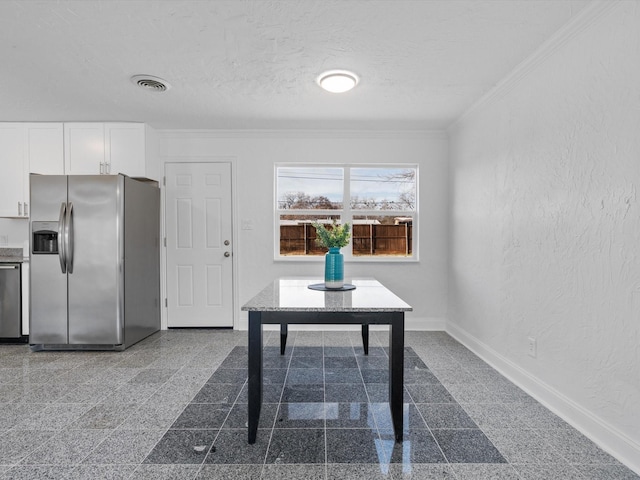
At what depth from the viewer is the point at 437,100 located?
316 centimetres

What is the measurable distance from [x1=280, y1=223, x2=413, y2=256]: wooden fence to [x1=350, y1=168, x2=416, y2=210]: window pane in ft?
0.85

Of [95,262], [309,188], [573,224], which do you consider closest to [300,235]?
[309,188]

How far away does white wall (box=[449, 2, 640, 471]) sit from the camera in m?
1.66

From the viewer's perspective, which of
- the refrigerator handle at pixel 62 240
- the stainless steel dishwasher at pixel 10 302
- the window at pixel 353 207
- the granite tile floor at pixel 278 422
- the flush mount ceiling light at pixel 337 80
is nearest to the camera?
the granite tile floor at pixel 278 422

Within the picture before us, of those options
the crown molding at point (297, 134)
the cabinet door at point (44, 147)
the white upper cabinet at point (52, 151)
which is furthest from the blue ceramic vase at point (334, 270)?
the cabinet door at point (44, 147)

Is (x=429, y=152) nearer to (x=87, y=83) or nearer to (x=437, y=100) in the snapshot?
(x=437, y=100)

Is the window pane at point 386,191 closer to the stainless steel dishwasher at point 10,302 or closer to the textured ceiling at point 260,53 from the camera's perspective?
the textured ceiling at point 260,53

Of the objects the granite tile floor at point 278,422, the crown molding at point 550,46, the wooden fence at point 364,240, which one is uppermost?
the crown molding at point 550,46

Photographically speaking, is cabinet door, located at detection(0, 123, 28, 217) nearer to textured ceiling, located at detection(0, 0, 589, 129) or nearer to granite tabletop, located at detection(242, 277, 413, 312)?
textured ceiling, located at detection(0, 0, 589, 129)

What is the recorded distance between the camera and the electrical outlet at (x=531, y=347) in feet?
7.86

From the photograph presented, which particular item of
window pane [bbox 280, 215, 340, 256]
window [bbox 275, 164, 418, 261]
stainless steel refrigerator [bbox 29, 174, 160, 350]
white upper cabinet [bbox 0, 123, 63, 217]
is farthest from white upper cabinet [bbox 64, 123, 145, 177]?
window pane [bbox 280, 215, 340, 256]

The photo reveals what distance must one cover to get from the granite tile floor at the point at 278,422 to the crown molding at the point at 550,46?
2282 mm

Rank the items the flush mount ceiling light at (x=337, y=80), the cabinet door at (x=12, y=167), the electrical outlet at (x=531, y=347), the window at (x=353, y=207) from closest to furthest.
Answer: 1. the electrical outlet at (x=531, y=347)
2. the flush mount ceiling light at (x=337, y=80)
3. the cabinet door at (x=12, y=167)
4. the window at (x=353, y=207)

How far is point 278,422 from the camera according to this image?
203 centimetres
